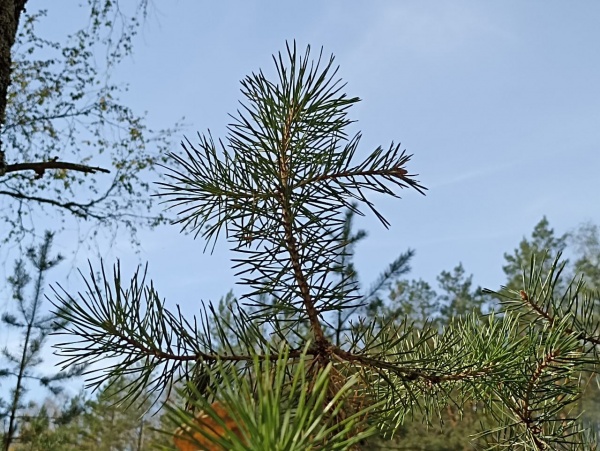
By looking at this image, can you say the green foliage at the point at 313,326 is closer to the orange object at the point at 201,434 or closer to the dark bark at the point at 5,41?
the orange object at the point at 201,434

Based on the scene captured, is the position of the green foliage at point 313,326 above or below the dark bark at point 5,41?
below

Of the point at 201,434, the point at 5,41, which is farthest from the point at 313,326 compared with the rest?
the point at 5,41

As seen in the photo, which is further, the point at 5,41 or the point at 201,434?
the point at 5,41

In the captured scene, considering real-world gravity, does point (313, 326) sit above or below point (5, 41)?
below

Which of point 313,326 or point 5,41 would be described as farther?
point 5,41

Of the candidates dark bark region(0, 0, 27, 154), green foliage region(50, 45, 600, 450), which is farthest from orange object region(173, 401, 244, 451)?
dark bark region(0, 0, 27, 154)

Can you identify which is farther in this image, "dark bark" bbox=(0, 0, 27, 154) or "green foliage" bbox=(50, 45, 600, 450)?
"dark bark" bbox=(0, 0, 27, 154)

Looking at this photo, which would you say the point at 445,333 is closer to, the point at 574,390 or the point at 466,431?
the point at 574,390

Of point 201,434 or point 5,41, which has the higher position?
point 5,41

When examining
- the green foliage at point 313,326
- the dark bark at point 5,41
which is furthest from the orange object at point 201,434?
the dark bark at point 5,41

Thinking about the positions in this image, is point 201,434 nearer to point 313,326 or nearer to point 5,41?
point 313,326

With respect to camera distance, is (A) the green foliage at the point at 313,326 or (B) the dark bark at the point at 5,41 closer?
(A) the green foliage at the point at 313,326

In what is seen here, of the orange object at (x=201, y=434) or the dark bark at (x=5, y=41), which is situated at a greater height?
the dark bark at (x=5, y=41)

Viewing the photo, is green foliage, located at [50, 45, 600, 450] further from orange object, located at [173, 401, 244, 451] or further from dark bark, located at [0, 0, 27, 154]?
dark bark, located at [0, 0, 27, 154]
